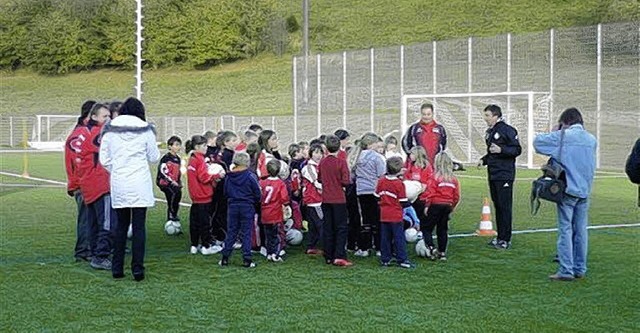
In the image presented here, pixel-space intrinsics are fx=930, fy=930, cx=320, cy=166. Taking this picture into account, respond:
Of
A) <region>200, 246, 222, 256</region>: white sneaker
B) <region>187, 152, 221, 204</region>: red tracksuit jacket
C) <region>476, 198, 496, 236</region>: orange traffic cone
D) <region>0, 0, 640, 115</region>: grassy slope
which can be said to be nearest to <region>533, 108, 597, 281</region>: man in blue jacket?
<region>476, 198, 496, 236</region>: orange traffic cone

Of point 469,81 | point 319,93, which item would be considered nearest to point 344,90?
point 319,93

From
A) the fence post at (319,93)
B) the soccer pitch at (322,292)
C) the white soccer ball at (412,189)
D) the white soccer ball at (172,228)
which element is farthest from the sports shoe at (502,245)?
the fence post at (319,93)

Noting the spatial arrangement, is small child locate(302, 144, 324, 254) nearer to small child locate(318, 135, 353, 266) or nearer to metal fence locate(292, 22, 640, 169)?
small child locate(318, 135, 353, 266)

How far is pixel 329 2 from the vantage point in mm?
83125

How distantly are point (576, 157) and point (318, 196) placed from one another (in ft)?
9.86

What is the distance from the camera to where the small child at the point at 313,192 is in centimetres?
1053

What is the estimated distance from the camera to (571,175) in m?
8.84

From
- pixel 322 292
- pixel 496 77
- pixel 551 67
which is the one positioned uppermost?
pixel 551 67

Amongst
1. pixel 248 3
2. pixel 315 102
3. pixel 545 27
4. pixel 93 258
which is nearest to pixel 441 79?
pixel 315 102

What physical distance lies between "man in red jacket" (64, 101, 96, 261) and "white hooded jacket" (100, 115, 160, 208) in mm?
993

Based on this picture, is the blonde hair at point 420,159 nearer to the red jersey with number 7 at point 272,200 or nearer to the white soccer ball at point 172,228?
the red jersey with number 7 at point 272,200

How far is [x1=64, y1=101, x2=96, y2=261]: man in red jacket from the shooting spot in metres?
10.0

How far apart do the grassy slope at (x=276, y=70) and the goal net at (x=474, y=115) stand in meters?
25.6

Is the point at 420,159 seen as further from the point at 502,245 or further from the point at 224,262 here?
the point at 224,262
